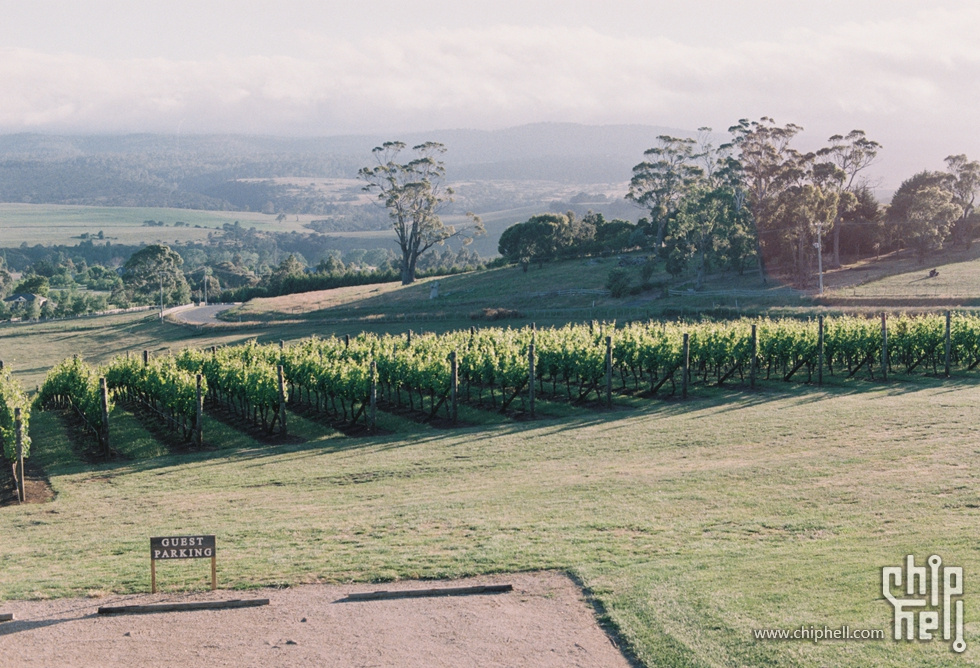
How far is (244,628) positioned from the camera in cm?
1134

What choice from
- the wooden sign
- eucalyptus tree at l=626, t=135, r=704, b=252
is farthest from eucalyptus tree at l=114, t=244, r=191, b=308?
the wooden sign

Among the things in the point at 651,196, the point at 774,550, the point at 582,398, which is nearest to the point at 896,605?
the point at 774,550

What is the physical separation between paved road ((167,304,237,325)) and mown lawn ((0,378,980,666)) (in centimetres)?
4954

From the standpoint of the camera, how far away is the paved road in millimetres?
74319

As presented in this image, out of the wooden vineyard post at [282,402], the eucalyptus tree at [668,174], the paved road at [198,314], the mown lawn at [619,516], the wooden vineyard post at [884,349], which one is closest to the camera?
the mown lawn at [619,516]

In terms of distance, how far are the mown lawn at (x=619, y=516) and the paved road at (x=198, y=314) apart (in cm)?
4954

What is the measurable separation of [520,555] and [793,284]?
5626 cm

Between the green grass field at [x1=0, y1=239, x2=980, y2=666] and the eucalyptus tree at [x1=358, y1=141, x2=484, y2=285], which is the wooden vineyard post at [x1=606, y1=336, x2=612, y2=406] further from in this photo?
the eucalyptus tree at [x1=358, y1=141, x2=484, y2=285]

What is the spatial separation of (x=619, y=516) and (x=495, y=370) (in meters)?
14.7

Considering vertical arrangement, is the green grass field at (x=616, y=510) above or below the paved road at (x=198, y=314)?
below

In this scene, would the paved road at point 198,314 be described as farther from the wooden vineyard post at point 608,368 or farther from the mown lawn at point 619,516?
the wooden vineyard post at point 608,368

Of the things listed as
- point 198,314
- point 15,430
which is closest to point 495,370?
point 15,430

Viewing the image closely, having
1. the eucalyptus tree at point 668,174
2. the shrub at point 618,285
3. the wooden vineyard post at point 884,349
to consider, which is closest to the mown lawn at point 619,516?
the wooden vineyard post at point 884,349

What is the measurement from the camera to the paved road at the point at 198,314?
74.3 m
